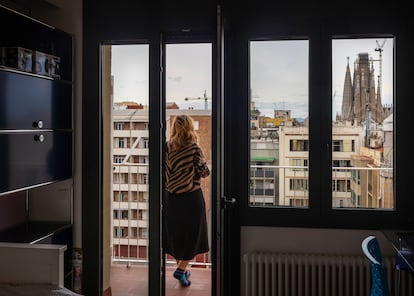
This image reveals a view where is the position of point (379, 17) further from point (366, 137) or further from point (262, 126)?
point (262, 126)

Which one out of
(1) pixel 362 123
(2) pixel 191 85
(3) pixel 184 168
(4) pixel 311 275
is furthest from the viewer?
(3) pixel 184 168

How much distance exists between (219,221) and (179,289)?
3.59 feet

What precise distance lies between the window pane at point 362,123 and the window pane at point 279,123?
21 cm

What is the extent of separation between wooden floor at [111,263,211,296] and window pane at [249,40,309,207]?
0.75m

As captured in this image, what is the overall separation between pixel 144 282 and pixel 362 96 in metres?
2.08

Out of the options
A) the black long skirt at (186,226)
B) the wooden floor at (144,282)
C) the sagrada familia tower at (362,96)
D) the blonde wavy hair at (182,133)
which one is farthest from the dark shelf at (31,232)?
the sagrada familia tower at (362,96)

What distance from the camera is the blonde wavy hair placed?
3.27 meters

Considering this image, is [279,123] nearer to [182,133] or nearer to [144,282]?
[182,133]

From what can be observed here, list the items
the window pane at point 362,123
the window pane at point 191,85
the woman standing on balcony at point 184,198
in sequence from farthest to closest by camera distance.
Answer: the woman standing on balcony at point 184,198 → the window pane at point 191,85 → the window pane at point 362,123

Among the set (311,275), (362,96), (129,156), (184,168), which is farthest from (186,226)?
(362,96)

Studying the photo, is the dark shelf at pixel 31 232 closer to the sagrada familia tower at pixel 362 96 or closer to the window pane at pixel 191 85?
the window pane at pixel 191 85

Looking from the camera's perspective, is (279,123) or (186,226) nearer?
(279,123)

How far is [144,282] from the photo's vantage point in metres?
3.37

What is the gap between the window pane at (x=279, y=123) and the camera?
3100mm
